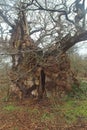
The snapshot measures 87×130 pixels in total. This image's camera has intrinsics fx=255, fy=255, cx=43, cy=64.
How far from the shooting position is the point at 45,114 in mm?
9320

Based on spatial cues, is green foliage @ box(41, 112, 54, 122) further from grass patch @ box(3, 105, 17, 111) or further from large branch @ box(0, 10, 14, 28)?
large branch @ box(0, 10, 14, 28)

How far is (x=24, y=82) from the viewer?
11.5 metres

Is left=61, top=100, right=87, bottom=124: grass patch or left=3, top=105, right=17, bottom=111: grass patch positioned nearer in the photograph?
left=61, top=100, right=87, bottom=124: grass patch

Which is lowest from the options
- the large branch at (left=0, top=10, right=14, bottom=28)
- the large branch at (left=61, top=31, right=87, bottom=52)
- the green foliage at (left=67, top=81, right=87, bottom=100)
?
the green foliage at (left=67, top=81, right=87, bottom=100)

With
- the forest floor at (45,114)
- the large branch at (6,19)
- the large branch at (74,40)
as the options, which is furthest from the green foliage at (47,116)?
the large branch at (6,19)

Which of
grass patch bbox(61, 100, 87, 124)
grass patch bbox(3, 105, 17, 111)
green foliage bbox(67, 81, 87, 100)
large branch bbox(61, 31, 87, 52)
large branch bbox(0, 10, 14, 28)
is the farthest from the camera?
green foliage bbox(67, 81, 87, 100)

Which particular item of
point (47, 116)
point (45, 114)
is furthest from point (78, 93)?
point (47, 116)

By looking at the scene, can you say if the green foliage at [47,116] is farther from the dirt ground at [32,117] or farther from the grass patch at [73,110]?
the grass patch at [73,110]

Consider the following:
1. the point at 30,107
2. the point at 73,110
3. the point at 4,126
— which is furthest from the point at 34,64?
the point at 4,126

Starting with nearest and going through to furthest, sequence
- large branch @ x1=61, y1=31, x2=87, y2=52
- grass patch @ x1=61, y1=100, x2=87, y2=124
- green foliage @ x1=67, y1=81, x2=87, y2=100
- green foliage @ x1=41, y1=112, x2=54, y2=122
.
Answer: green foliage @ x1=41, y1=112, x2=54, y2=122
grass patch @ x1=61, y1=100, x2=87, y2=124
large branch @ x1=61, y1=31, x2=87, y2=52
green foliage @ x1=67, y1=81, x2=87, y2=100

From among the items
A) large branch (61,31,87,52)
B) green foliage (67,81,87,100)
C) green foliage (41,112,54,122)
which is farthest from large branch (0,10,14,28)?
green foliage (41,112,54,122)

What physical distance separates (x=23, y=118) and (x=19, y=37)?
14.5 ft

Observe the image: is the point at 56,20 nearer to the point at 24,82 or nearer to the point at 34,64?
the point at 34,64

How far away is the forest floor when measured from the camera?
8.26 metres
